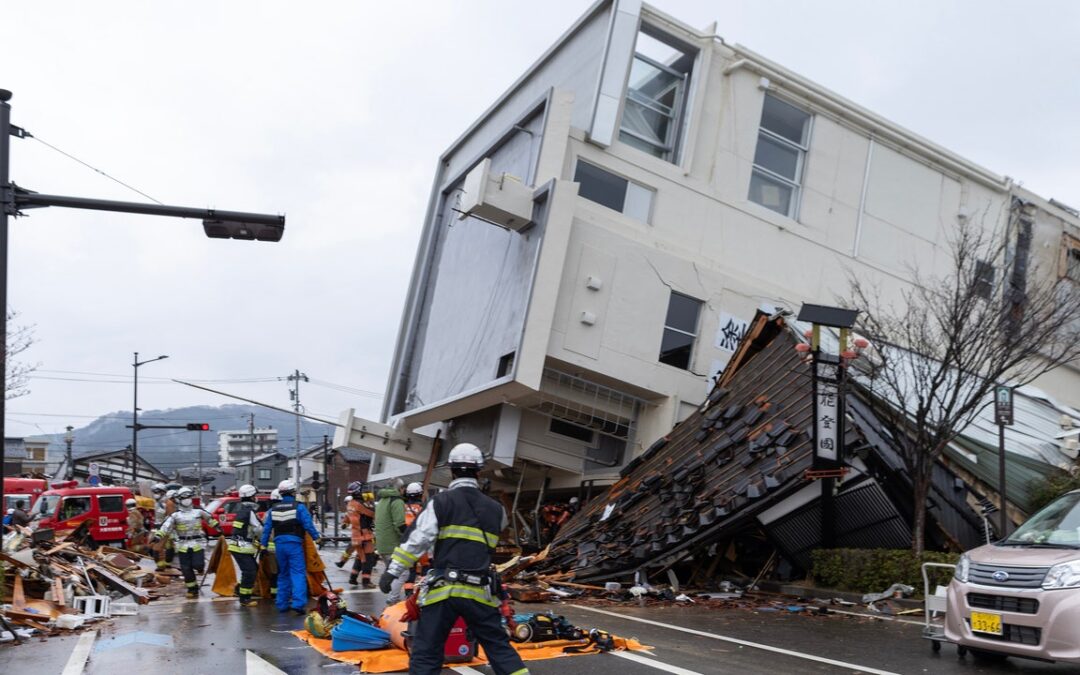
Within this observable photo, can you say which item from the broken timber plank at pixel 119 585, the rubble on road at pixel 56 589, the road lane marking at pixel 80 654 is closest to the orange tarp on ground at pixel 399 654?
the road lane marking at pixel 80 654

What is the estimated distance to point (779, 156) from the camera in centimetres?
2488

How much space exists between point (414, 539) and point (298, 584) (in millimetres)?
6494

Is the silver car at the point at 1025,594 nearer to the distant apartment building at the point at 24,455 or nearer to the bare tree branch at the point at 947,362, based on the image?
the bare tree branch at the point at 947,362

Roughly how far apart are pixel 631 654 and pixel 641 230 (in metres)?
15.6

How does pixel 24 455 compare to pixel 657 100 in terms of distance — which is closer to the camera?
pixel 657 100

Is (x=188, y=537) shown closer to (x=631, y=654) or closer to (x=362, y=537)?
(x=362, y=537)

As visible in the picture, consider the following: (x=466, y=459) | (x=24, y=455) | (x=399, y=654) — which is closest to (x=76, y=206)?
(x=399, y=654)

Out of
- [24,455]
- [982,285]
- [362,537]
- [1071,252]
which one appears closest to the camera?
[982,285]

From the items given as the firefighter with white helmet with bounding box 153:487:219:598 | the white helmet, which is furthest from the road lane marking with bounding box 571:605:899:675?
the firefighter with white helmet with bounding box 153:487:219:598

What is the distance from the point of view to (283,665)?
808 cm

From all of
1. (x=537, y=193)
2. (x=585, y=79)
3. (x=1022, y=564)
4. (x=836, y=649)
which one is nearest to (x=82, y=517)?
(x=537, y=193)

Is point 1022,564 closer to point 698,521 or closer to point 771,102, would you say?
point 698,521

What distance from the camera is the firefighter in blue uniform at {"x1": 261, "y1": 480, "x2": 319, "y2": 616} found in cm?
1191

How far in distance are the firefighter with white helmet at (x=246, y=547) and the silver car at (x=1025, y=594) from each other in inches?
363
